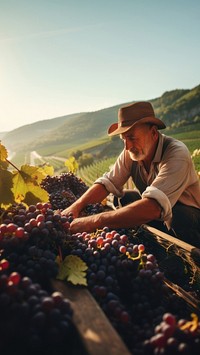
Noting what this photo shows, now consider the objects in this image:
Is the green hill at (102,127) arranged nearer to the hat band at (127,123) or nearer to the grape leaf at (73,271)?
the hat band at (127,123)

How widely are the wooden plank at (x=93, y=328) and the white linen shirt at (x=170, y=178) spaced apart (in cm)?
164

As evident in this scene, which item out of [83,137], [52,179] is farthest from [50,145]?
[52,179]

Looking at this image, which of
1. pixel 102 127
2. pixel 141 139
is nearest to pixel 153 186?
pixel 141 139

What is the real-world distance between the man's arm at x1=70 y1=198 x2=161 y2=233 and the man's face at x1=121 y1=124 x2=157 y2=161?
811 millimetres

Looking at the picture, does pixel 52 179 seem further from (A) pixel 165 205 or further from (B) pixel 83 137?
(B) pixel 83 137

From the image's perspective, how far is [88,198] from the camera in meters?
3.54

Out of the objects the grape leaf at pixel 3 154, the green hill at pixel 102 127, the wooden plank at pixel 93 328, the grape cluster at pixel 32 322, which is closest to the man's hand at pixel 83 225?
the grape leaf at pixel 3 154

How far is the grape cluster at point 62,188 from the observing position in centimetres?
353

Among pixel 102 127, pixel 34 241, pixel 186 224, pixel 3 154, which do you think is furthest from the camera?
pixel 102 127

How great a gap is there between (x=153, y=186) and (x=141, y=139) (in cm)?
69

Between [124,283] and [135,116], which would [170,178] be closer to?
[135,116]

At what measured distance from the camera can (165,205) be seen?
278 centimetres

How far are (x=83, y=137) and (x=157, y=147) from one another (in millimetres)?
160819

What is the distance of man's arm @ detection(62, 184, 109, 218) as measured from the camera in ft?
10.4
